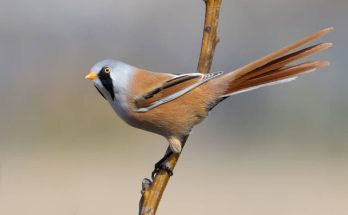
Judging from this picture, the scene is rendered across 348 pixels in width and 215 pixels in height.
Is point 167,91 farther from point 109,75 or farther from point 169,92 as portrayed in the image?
point 109,75

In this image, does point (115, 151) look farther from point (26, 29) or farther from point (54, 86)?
point (26, 29)

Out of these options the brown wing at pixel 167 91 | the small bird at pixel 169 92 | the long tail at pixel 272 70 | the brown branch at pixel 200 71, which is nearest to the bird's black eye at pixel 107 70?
the small bird at pixel 169 92

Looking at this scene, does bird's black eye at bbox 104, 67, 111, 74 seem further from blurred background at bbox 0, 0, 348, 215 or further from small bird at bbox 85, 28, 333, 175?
blurred background at bbox 0, 0, 348, 215

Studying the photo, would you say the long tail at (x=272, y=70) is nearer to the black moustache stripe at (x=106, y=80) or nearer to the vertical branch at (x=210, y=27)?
the vertical branch at (x=210, y=27)

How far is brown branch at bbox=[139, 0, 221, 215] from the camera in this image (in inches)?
111

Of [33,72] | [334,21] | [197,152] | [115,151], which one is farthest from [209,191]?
[334,21]

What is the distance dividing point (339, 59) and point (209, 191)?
8.39 ft

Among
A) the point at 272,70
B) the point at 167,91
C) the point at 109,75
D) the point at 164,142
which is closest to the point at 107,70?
the point at 109,75

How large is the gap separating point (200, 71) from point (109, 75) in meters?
0.39

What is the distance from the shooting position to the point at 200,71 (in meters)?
3.48

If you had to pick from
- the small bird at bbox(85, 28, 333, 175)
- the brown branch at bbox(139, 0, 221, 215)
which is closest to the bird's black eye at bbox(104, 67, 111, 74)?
the small bird at bbox(85, 28, 333, 175)

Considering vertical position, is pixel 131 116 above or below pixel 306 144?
below

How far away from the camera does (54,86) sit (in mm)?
9062

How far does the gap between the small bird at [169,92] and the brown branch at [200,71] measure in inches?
3.8
